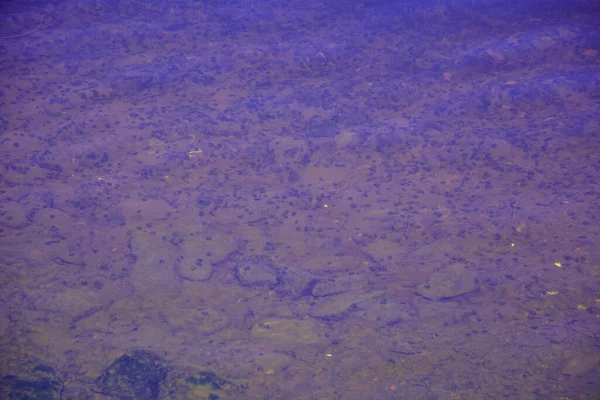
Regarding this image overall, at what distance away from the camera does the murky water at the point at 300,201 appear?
3371mm

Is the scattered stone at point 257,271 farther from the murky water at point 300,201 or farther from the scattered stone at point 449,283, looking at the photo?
the scattered stone at point 449,283

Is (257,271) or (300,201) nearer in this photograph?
(257,271)

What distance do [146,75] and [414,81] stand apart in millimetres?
2949

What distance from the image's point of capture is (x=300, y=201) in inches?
173

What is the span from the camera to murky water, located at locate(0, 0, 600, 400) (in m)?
3.37

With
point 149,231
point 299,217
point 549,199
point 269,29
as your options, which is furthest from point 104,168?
point 549,199

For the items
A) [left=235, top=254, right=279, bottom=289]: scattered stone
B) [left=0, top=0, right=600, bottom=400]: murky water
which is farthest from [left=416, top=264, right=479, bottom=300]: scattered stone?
[left=235, top=254, right=279, bottom=289]: scattered stone

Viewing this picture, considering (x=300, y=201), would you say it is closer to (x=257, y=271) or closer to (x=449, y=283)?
(x=257, y=271)

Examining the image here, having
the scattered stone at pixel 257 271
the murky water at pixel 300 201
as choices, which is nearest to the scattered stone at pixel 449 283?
the murky water at pixel 300 201

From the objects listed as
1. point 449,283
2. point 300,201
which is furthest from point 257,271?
point 449,283

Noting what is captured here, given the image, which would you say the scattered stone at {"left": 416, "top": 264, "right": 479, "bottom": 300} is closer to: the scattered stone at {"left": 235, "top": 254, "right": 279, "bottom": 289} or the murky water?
the murky water

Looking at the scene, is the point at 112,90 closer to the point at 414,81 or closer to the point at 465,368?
the point at 414,81

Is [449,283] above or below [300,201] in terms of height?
below

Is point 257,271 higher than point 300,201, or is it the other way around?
point 300,201
